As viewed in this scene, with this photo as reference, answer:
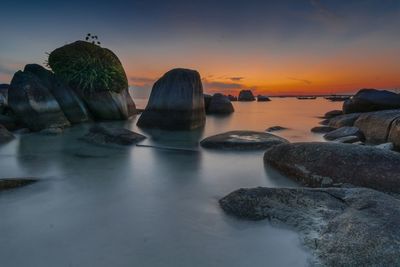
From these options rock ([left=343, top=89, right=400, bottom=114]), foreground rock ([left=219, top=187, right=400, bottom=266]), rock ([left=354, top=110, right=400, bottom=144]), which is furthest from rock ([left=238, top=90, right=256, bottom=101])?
foreground rock ([left=219, top=187, right=400, bottom=266])

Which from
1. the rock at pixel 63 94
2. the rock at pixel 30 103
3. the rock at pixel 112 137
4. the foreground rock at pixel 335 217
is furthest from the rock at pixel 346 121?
the rock at pixel 30 103

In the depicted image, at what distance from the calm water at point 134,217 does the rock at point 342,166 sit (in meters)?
0.35

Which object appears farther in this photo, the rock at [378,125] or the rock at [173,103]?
the rock at [173,103]

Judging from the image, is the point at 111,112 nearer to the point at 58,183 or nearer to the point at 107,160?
the point at 107,160

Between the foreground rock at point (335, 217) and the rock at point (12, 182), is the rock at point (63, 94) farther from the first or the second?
the foreground rock at point (335, 217)

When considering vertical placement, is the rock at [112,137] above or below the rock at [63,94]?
below

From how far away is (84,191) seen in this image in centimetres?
421

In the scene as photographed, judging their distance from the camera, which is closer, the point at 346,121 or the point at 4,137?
the point at 4,137

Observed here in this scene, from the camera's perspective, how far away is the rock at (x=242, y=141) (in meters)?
7.44

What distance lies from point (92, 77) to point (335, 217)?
43.5ft

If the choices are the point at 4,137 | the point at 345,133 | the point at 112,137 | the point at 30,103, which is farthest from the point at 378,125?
the point at 30,103

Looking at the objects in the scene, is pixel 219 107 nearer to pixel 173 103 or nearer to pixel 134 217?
pixel 173 103

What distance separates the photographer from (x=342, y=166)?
443 centimetres

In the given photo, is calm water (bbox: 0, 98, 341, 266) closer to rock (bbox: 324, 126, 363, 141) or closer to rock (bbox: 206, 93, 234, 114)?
rock (bbox: 324, 126, 363, 141)
